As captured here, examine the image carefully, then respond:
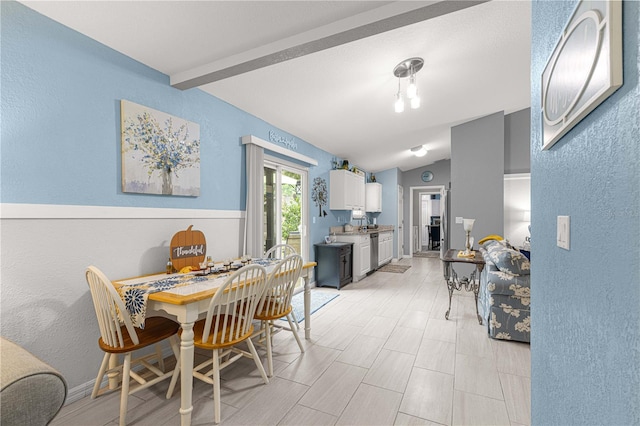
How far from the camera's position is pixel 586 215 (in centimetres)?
77

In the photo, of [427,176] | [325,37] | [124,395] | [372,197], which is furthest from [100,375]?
[427,176]

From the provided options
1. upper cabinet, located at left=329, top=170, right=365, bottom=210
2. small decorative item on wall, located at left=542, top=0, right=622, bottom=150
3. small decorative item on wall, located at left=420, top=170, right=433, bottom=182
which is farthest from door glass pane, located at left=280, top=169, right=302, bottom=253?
small decorative item on wall, located at left=420, top=170, right=433, bottom=182

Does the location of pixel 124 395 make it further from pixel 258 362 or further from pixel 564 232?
pixel 564 232

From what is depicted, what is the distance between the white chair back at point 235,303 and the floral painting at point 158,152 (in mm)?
1159

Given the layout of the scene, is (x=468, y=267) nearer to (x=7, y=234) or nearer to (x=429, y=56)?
(x=429, y=56)

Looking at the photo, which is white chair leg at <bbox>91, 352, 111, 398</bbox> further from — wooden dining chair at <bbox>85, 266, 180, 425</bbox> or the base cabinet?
the base cabinet

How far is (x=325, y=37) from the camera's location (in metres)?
1.99

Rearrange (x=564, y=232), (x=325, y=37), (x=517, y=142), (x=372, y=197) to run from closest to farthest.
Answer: (x=564, y=232), (x=325, y=37), (x=517, y=142), (x=372, y=197)

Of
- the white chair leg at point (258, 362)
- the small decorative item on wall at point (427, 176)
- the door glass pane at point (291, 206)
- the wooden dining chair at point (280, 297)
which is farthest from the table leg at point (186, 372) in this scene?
the small decorative item on wall at point (427, 176)

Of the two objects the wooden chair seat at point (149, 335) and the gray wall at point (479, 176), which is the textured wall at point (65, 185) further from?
the gray wall at point (479, 176)

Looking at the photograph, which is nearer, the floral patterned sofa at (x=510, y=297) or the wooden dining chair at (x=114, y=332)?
the wooden dining chair at (x=114, y=332)

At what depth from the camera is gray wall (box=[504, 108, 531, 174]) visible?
17.1 ft

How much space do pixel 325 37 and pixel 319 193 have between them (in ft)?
10.9

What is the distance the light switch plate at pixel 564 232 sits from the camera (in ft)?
2.93
